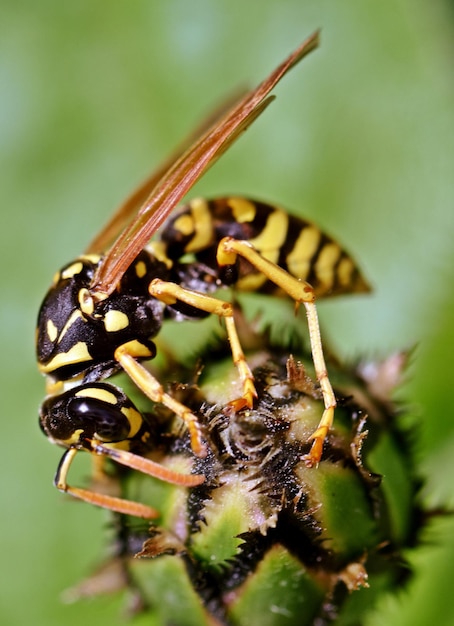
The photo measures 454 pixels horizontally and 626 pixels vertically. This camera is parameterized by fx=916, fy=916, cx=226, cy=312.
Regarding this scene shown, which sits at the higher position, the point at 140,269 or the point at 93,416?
the point at 140,269

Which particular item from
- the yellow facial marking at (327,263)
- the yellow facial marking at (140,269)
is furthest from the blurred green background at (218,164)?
the yellow facial marking at (140,269)

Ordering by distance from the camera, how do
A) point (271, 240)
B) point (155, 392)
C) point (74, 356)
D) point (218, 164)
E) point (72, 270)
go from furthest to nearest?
point (218, 164), point (271, 240), point (72, 270), point (74, 356), point (155, 392)

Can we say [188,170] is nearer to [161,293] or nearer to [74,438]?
[161,293]

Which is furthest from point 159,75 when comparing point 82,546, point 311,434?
point 311,434

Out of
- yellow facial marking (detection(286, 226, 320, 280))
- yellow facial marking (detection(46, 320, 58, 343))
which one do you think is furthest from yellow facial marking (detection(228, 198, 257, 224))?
yellow facial marking (detection(46, 320, 58, 343))

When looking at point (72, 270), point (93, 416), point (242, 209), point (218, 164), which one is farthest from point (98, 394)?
point (218, 164)

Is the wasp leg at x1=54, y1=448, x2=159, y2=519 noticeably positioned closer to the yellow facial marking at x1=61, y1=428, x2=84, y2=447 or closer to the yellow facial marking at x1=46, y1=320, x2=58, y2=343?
the yellow facial marking at x1=61, y1=428, x2=84, y2=447

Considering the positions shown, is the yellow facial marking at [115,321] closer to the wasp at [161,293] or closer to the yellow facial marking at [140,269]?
the wasp at [161,293]
